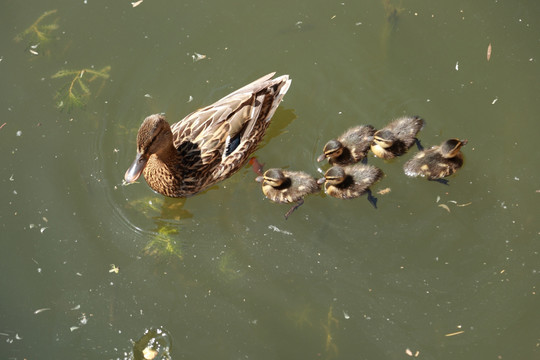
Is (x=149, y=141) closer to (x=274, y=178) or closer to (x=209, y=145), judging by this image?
(x=209, y=145)

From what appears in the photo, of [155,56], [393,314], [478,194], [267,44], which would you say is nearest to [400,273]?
[393,314]

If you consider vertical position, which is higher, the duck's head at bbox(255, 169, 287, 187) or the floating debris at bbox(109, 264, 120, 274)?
the duck's head at bbox(255, 169, 287, 187)

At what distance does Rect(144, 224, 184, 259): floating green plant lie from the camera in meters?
3.89

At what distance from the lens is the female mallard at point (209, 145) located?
3.77 metres

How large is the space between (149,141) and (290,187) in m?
1.02

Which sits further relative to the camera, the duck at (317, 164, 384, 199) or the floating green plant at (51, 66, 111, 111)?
the floating green plant at (51, 66, 111, 111)

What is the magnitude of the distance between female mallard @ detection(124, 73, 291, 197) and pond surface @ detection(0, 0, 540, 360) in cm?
22

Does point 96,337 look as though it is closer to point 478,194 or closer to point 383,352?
point 383,352

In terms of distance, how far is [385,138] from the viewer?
12.2 ft

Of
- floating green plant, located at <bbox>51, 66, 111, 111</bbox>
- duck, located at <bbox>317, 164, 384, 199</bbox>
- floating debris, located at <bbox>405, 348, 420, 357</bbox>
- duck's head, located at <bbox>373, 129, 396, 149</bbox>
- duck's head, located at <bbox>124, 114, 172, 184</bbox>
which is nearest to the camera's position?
duck's head, located at <bbox>124, 114, 172, 184</bbox>

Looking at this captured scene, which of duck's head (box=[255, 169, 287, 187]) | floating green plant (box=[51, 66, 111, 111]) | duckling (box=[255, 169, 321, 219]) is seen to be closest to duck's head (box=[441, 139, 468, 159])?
duckling (box=[255, 169, 321, 219])

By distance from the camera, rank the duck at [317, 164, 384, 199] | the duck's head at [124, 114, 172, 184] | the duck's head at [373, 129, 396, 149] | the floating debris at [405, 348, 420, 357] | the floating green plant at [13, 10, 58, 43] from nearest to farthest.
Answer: the duck's head at [124, 114, 172, 184] → the floating debris at [405, 348, 420, 357] → the duck's head at [373, 129, 396, 149] → the duck at [317, 164, 384, 199] → the floating green plant at [13, 10, 58, 43]

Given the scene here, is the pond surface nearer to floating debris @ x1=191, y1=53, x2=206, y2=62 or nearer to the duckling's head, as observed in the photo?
floating debris @ x1=191, y1=53, x2=206, y2=62

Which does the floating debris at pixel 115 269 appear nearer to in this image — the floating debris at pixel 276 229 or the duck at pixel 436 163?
the floating debris at pixel 276 229
